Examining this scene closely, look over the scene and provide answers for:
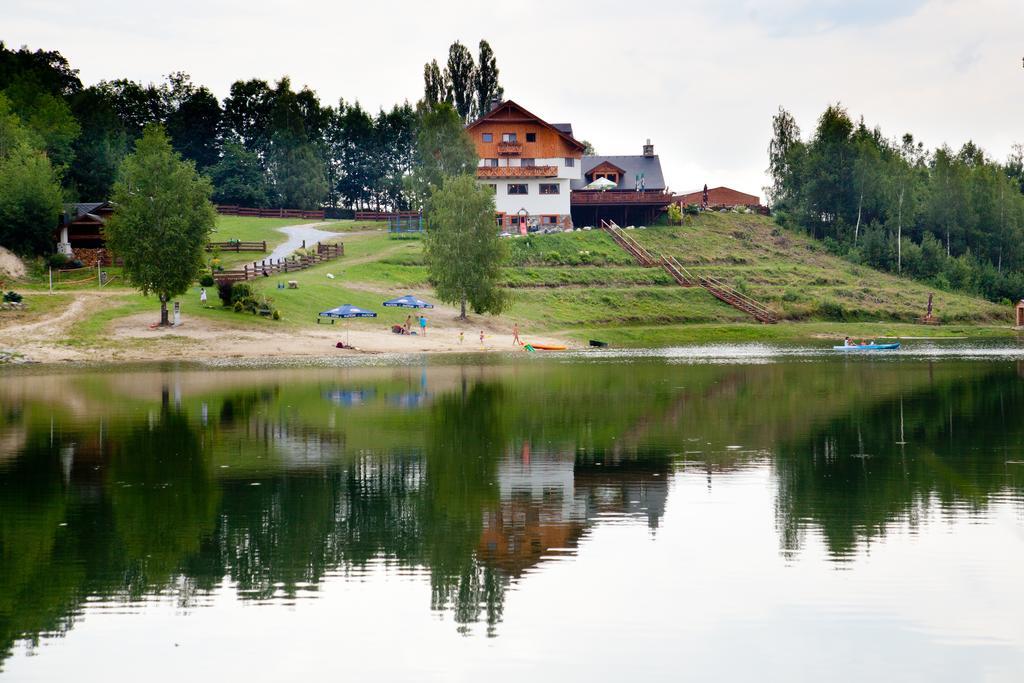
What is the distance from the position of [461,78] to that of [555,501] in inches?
4687

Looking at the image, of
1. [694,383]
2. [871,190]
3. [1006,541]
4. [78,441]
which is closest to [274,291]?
[694,383]

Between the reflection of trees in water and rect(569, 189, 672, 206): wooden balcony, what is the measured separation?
8926cm

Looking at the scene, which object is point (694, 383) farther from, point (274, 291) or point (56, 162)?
point (56, 162)

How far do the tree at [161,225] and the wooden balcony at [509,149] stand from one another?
176 feet

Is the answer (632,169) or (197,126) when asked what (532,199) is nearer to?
(632,169)

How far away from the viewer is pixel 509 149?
13425 centimetres

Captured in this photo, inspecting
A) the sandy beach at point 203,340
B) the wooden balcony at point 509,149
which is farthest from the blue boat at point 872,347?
the wooden balcony at point 509,149

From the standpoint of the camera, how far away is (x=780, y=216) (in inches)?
5901

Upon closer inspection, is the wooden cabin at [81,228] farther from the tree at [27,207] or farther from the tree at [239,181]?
the tree at [239,181]

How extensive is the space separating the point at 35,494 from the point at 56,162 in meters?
103

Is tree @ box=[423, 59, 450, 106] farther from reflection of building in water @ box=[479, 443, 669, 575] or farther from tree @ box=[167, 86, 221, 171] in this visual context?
reflection of building in water @ box=[479, 443, 669, 575]

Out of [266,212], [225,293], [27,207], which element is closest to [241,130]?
[266,212]

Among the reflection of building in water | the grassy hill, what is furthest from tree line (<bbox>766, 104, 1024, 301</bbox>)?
the reflection of building in water

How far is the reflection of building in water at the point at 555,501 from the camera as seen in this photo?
25.0 m
